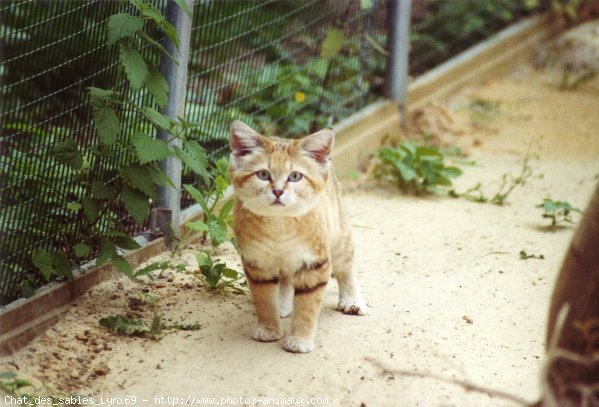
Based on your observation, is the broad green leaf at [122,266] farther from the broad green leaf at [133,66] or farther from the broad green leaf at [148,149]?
the broad green leaf at [133,66]

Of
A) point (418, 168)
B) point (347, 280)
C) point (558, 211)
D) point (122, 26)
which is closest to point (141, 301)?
point (347, 280)

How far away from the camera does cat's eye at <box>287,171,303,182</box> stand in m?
3.93

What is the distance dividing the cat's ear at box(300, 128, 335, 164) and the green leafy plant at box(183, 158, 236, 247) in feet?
2.95

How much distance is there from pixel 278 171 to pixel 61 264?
116 centimetres

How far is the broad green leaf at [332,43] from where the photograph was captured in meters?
6.44

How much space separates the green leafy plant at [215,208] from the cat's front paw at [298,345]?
0.95 meters

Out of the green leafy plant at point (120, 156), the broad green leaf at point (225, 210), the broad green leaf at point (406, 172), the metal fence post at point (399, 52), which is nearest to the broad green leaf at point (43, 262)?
the green leafy plant at point (120, 156)

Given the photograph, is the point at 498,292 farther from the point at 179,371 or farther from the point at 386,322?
the point at 179,371

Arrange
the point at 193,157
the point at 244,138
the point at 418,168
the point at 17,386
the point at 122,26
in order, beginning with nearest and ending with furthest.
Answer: the point at 17,386, the point at 122,26, the point at 244,138, the point at 193,157, the point at 418,168

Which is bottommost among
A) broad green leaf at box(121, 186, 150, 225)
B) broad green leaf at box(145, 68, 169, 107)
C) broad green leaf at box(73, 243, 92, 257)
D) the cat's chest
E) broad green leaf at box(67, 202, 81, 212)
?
broad green leaf at box(73, 243, 92, 257)

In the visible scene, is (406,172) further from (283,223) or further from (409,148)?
(283,223)

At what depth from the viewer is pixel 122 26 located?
12.4 feet

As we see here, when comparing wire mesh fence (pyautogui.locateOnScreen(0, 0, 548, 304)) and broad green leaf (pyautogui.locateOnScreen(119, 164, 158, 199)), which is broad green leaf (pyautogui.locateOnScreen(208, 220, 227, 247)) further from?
broad green leaf (pyautogui.locateOnScreen(119, 164, 158, 199))

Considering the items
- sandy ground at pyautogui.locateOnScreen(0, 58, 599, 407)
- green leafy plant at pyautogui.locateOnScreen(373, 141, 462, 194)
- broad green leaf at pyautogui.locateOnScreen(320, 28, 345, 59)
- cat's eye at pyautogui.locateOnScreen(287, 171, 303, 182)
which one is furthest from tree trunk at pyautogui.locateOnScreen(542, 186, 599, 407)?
broad green leaf at pyautogui.locateOnScreen(320, 28, 345, 59)
